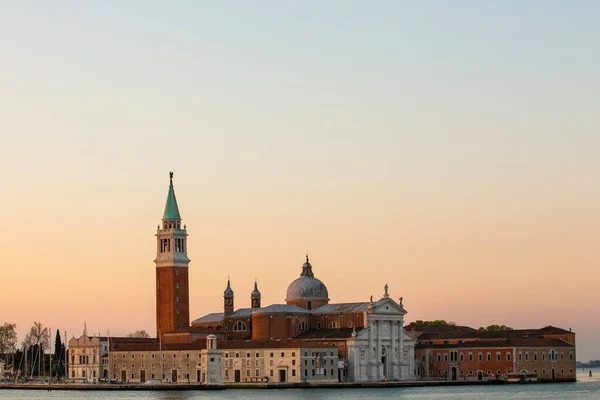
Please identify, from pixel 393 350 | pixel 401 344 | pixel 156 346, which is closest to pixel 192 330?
pixel 156 346

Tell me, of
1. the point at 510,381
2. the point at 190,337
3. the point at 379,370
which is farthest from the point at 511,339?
the point at 190,337

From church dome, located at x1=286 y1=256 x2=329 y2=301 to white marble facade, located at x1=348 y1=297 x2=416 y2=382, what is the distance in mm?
6820

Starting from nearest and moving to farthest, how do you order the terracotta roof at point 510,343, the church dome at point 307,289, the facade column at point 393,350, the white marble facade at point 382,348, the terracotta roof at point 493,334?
the white marble facade at point 382,348
the facade column at point 393,350
the terracotta roof at point 510,343
the church dome at point 307,289
the terracotta roof at point 493,334

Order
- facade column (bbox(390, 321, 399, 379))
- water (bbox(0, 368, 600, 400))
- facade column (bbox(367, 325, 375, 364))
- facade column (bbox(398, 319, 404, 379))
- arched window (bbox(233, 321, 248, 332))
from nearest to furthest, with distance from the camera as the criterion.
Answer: water (bbox(0, 368, 600, 400)), facade column (bbox(367, 325, 375, 364)), facade column (bbox(390, 321, 399, 379)), facade column (bbox(398, 319, 404, 379)), arched window (bbox(233, 321, 248, 332))

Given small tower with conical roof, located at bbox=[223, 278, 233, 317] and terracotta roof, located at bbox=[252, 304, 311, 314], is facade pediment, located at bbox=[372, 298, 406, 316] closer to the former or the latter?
terracotta roof, located at bbox=[252, 304, 311, 314]

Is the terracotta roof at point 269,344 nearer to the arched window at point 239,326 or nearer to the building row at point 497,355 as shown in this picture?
the arched window at point 239,326

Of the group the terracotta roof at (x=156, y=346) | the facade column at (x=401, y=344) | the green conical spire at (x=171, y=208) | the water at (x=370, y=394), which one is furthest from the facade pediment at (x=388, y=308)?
A: the green conical spire at (x=171, y=208)

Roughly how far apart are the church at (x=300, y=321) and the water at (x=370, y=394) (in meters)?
5.48

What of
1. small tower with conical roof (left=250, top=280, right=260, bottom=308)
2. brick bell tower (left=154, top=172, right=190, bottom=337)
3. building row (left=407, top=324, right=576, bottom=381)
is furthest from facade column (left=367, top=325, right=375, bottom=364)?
brick bell tower (left=154, top=172, right=190, bottom=337)

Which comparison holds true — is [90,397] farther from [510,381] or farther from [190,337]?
[510,381]

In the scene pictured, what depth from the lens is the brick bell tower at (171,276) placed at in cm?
9350

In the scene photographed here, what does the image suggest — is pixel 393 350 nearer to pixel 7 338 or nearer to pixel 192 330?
pixel 192 330

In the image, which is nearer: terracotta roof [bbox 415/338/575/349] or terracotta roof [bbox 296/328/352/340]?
terracotta roof [bbox 296/328/352/340]

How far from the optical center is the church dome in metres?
95.3
